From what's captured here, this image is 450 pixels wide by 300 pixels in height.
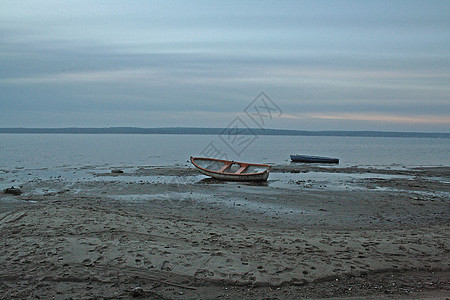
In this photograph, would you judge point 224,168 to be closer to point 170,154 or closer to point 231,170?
point 231,170

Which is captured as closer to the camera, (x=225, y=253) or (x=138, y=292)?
(x=138, y=292)

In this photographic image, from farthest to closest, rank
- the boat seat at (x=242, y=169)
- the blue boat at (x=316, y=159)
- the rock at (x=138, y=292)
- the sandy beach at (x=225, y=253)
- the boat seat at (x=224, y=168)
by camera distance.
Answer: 1. the blue boat at (x=316, y=159)
2. the boat seat at (x=224, y=168)
3. the boat seat at (x=242, y=169)
4. the sandy beach at (x=225, y=253)
5. the rock at (x=138, y=292)

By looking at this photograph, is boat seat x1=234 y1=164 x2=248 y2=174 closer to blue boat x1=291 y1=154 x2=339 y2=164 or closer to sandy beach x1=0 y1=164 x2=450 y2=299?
sandy beach x1=0 y1=164 x2=450 y2=299

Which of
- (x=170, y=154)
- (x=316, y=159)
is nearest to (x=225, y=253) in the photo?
(x=316, y=159)

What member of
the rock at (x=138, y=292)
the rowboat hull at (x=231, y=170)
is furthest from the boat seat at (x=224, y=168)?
the rock at (x=138, y=292)

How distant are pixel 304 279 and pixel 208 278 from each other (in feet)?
4.98

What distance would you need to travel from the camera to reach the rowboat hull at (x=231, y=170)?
21516 mm

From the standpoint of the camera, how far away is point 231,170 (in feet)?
80.6

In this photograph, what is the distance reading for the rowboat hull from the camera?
21516 mm

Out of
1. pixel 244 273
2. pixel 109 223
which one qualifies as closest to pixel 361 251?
pixel 244 273

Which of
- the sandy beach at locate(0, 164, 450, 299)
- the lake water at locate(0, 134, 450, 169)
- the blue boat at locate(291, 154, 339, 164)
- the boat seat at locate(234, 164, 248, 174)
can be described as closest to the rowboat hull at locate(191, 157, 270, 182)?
the boat seat at locate(234, 164, 248, 174)

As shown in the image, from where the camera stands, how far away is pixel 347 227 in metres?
10.3

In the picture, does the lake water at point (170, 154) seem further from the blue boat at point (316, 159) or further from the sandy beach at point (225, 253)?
the sandy beach at point (225, 253)

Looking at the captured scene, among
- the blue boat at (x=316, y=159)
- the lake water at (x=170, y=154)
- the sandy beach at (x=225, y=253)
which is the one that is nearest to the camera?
the sandy beach at (x=225, y=253)
